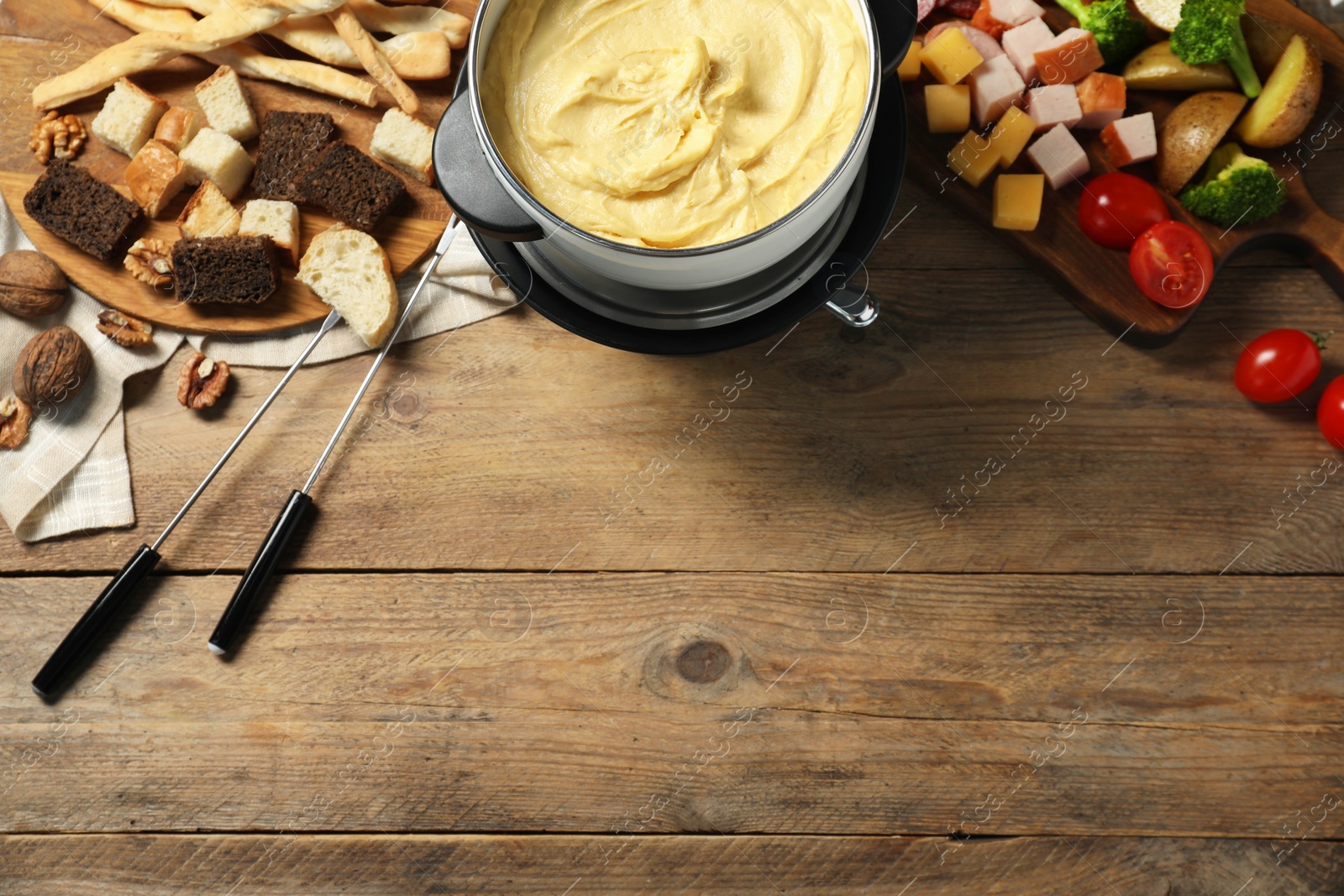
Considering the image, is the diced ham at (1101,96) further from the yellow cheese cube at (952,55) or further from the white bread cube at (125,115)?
the white bread cube at (125,115)

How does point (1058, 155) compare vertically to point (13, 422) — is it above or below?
above

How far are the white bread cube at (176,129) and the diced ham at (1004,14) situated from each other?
1309 millimetres

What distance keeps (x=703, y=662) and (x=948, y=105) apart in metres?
0.98

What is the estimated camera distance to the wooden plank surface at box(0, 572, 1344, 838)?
146cm

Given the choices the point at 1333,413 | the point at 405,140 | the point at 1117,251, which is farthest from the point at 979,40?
the point at 405,140

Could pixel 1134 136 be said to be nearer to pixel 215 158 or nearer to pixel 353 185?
pixel 353 185

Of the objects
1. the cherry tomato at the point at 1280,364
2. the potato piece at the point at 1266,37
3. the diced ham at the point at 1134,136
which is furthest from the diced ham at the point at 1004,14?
the cherry tomato at the point at 1280,364

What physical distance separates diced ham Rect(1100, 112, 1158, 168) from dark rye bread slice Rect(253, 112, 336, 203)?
128cm

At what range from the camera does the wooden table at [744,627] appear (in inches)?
57.2

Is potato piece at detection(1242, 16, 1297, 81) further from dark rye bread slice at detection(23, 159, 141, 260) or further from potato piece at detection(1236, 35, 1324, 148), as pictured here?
dark rye bread slice at detection(23, 159, 141, 260)

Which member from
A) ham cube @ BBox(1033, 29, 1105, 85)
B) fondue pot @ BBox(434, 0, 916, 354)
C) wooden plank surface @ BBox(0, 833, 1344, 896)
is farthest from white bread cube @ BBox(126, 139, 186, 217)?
ham cube @ BBox(1033, 29, 1105, 85)

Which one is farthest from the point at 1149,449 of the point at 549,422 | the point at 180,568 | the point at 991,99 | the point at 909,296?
the point at 180,568

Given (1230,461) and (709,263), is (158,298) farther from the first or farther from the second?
(1230,461)

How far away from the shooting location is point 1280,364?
1.43 meters
